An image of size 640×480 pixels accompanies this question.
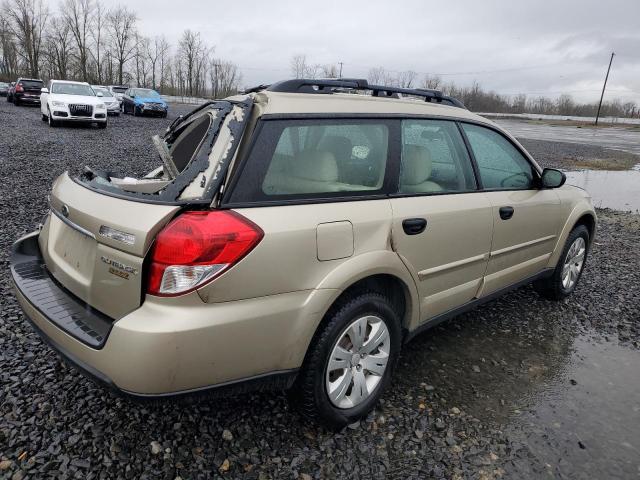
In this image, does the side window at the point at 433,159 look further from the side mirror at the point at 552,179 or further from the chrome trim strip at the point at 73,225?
the chrome trim strip at the point at 73,225

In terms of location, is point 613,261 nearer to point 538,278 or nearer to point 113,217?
point 538,278

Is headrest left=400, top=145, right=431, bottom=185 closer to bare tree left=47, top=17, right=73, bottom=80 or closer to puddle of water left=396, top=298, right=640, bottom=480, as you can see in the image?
puddle of water left=396, top=298, right=640, bottom=480

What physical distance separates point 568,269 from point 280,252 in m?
3.48

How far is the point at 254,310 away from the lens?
1982 mm

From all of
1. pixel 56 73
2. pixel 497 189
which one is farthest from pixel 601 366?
pixel 56 73

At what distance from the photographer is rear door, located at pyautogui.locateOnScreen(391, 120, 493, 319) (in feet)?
8.51

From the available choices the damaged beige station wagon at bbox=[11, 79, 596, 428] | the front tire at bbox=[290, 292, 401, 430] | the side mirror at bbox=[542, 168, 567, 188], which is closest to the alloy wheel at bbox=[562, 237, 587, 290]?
the side mirror at bbox=[542, 168, 567, 188]

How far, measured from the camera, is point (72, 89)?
17.5 metres

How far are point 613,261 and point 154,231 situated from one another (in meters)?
5.74

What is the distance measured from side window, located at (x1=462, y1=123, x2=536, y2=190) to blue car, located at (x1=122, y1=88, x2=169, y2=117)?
86.3ft

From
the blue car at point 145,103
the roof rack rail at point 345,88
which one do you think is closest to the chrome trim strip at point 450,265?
the roof rack rail at point 345,88

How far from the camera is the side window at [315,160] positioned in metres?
2.11

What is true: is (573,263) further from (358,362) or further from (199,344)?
(199,344)

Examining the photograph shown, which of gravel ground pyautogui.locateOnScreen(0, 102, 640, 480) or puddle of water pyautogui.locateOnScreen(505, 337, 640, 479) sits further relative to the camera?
puddle of water pyautogui.locateOnScreen(505, 337, 640, 479)
